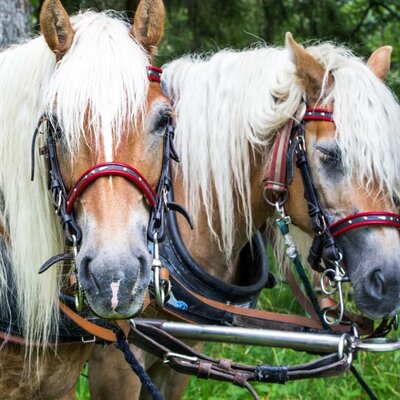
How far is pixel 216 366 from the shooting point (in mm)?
2467

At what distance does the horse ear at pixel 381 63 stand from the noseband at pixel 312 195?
1.16 feet

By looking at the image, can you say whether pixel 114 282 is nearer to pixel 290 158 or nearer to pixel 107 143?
pixel 107 143

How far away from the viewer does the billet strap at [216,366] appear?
2.43m

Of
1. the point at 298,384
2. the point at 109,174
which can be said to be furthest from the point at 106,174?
the point at 298,384

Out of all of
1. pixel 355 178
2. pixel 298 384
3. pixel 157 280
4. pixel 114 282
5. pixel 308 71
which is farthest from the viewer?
pixel 298 384

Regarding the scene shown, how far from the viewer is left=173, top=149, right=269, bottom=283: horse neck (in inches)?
109

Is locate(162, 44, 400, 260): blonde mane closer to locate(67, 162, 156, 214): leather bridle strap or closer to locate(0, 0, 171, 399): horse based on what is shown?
locate(0, 0, 171, 399): horse

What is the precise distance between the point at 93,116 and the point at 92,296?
1.46ft

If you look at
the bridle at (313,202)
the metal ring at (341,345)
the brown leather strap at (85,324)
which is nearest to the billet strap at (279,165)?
the bridle at (313,202)

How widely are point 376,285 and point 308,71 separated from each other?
29.6 inches

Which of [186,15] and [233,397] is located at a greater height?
[186,15]

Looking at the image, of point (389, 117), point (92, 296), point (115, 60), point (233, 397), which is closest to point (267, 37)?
point (233, 397)

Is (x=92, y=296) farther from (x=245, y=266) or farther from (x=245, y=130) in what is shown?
(x=245, y=266)

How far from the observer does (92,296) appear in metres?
1.84
